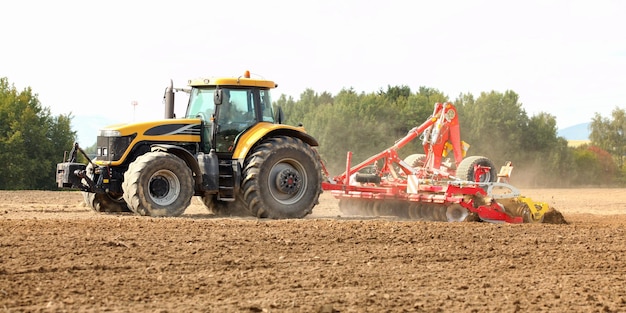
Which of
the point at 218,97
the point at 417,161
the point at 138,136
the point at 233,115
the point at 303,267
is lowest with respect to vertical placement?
the point at 303,267

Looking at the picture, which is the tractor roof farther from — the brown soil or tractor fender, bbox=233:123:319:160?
the brown soil

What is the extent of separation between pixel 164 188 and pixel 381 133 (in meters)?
29.2

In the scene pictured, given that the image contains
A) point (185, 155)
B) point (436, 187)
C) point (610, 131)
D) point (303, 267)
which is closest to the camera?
point (303, 267)

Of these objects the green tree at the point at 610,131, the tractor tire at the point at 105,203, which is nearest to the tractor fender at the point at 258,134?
the tractor tire at the point at 105,203

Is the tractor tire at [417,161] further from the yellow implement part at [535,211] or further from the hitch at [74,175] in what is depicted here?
the hitch at [74,175]

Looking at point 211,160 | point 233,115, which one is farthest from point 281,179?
point 233,115

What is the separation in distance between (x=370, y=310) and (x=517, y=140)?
38.7 m

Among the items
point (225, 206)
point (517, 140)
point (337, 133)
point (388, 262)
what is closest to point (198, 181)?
point (225, 206)

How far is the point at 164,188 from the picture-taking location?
14.5 m

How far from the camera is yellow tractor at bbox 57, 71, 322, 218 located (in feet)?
47.5

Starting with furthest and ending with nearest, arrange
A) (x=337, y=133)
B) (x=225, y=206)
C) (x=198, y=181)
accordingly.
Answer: (x=337, y=133), (x=225, y=206), (x=198, y=181)

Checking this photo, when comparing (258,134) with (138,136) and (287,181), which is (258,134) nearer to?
(287,181)

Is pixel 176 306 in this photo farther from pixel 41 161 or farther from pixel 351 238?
pixel 41 161

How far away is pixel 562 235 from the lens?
13.1 meters
